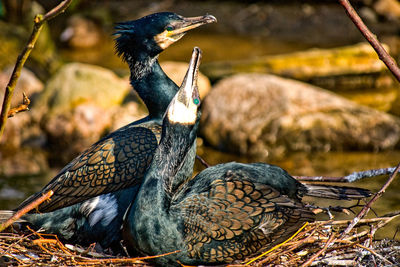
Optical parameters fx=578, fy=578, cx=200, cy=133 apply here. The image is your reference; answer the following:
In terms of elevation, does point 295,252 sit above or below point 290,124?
above

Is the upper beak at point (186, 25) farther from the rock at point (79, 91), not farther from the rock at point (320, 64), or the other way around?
the rock at point (320, 64)

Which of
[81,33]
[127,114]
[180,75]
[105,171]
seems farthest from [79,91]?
[81,33]

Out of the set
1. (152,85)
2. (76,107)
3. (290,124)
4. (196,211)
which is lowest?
(290,124)

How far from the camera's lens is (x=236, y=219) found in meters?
3.95

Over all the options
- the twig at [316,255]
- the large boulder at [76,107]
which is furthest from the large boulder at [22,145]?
the twig at [316,255]

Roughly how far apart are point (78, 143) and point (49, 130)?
609mm

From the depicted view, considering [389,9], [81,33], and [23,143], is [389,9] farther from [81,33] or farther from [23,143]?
[23,143]

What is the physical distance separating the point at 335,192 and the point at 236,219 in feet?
3.26

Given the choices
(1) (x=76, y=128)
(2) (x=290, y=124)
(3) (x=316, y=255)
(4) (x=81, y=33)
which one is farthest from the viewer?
(4) (x=81, y=33)

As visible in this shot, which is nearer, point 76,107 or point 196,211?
point 196,211

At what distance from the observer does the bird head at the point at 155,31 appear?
4.82 m

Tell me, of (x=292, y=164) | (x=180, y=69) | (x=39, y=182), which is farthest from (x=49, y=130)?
(x=292, y=164)

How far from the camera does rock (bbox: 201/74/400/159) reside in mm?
9445

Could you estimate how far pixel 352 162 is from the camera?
9.09 metres
